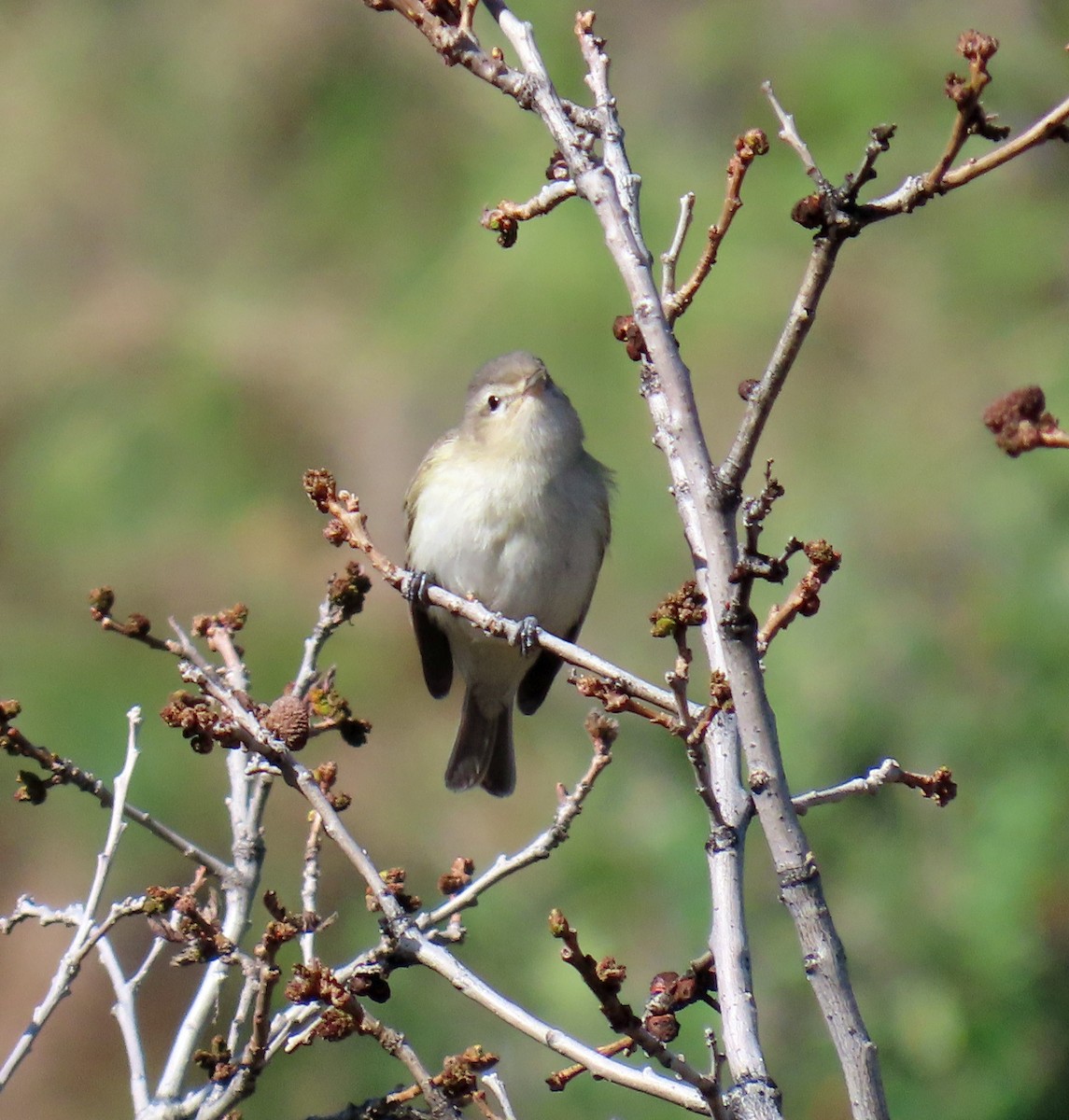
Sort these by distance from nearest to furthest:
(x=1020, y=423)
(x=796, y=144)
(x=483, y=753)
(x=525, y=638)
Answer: (x=1020, y=423), (x=796, y=144), (x=525, y=638), (x=483, y=753)

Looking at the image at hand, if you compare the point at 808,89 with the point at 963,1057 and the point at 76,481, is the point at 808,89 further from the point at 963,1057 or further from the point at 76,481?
the point at 963,1057

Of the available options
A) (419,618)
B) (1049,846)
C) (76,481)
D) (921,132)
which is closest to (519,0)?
(921,132)

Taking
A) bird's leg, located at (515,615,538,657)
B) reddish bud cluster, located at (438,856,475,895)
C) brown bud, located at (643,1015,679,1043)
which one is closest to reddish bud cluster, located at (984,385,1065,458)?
brown bud, located at (643,1015,679,1043)

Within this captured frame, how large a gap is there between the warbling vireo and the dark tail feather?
47 cm

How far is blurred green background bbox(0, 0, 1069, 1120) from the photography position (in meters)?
4.86

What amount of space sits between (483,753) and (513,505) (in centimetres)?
116

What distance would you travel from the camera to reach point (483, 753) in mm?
5723

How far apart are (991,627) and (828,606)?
0.54 m

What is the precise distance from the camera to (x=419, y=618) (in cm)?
546

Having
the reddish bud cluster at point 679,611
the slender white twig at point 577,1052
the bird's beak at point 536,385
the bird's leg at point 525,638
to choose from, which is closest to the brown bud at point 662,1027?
the slender white twig at point 577,1052

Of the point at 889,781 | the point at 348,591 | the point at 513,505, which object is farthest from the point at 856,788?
the point at 513,505

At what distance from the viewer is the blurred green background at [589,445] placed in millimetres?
4863

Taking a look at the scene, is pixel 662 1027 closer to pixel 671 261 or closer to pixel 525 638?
pixel 671 261

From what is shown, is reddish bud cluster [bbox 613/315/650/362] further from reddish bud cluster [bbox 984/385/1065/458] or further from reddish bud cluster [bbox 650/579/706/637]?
reddish bud cluster [bbox 984/385/1065/458]
